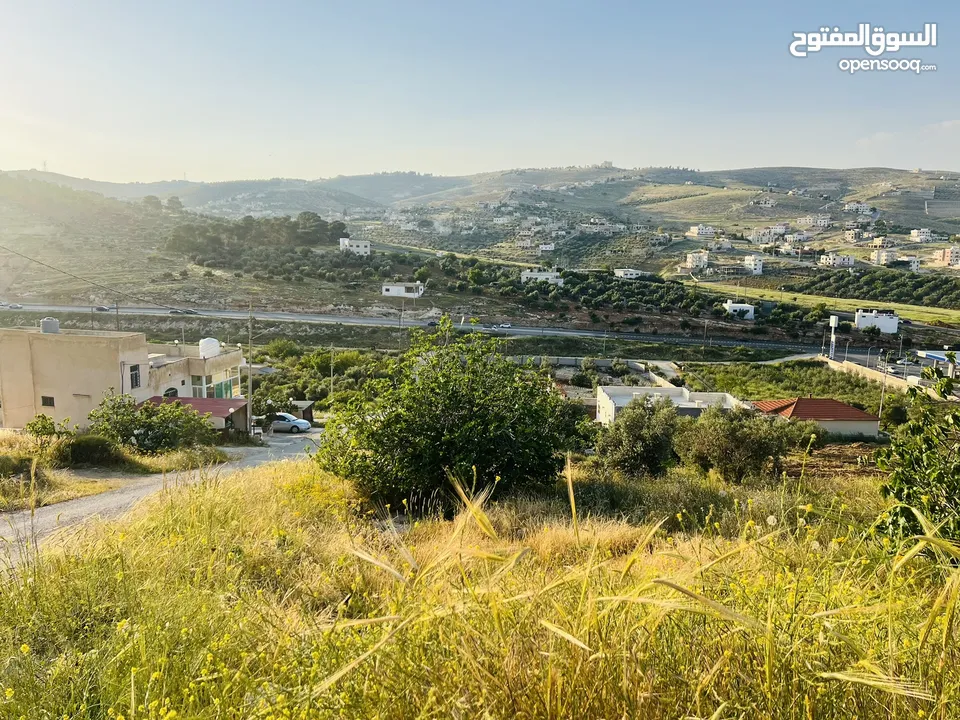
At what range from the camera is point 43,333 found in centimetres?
1862

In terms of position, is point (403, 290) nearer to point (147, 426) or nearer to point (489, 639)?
point (147, 426)

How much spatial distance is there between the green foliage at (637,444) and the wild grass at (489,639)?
11093 millimetres

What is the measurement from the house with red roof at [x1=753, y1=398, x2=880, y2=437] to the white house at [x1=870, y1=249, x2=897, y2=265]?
67.3 m

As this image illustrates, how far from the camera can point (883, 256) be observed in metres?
82.8

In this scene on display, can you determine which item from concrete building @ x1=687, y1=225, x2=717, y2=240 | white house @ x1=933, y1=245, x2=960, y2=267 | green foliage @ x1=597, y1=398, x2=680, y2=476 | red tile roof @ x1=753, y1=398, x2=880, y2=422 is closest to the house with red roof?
red tile roof @ x1=753, y1=398, x2=880, y2=422

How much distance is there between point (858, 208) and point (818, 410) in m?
118

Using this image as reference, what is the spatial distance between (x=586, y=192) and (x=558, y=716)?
563 feet

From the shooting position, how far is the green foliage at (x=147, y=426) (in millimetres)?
13484

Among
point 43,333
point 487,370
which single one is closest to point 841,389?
point 487,370

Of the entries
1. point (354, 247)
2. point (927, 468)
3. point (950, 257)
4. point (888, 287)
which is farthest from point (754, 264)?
point (927, 468)

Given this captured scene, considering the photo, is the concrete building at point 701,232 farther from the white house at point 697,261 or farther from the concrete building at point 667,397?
the concrete building at point 667,397

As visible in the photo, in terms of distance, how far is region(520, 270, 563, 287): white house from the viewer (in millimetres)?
63344

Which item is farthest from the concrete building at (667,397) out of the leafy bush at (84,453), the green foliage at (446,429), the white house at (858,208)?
the white house at (858,208)

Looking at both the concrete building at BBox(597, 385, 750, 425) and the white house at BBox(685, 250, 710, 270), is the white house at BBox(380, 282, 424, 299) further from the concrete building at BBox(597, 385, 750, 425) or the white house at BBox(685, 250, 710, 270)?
the white house at BBox(685, 250, 710, 270)
